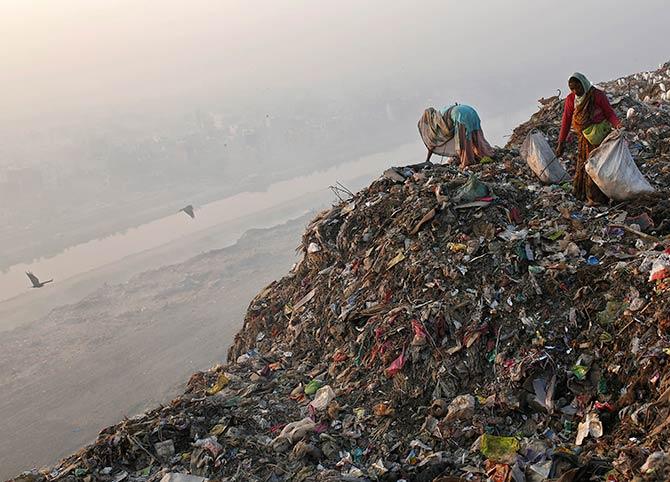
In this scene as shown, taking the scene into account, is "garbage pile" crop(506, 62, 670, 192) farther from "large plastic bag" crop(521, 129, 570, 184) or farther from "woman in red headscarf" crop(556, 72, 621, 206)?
"woman in red headscarf" crop(556, 72, 621, 206)

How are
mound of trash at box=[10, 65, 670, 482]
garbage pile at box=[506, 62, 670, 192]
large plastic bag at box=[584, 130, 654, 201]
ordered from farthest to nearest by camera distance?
garbage pile at box=[506, 62, 670, 192]
large plastic bag at box=[584, 130, 654, 201]
mound of trash at box=[10, 65, 670, 482]

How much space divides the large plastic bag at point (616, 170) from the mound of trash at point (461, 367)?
0.57 feet

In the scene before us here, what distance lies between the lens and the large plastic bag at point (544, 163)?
5371 mm

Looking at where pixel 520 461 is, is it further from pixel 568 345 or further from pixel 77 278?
pixel 77 278

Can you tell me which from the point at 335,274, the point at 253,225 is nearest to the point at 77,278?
the point at 253,225

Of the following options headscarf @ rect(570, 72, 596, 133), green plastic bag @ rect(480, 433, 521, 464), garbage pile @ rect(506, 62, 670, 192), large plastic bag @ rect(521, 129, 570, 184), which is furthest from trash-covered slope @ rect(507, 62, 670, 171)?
green plastic bag @ rect(480, 433, 521, 464)

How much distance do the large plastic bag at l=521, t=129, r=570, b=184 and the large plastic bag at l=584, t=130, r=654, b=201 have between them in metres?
0.87

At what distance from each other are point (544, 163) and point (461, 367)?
274 cm

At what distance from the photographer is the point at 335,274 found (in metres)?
5.83

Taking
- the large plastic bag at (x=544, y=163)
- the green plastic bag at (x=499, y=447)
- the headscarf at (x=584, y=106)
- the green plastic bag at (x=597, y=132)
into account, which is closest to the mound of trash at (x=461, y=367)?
the green plastic bag at (x=499, y=447)

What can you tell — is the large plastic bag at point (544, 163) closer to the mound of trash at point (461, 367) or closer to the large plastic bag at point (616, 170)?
the mound of trash at point (461, 367)

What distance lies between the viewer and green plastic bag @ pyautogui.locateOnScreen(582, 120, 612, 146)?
179 inches

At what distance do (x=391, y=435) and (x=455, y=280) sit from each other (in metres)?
1.50

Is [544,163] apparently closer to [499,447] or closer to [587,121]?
[587,121]
